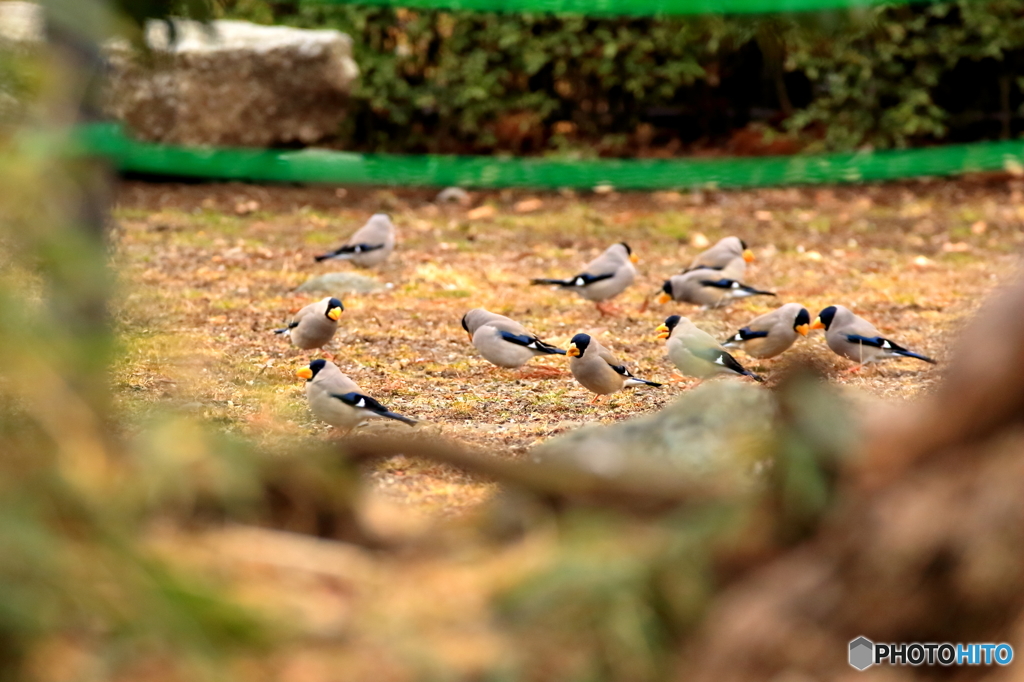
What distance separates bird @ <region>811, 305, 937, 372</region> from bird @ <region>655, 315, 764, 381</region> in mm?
462

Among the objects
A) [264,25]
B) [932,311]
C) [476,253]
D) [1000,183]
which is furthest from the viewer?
[264,25]

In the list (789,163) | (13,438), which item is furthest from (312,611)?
(789,163)

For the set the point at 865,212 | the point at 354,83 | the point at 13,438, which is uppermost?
the point at 13,438

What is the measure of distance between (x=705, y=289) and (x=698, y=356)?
1.49 metres

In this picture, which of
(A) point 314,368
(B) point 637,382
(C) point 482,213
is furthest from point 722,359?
(C) point 482,213

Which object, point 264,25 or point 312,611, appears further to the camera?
point 264,25

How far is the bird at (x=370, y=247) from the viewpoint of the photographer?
7543 millimetres

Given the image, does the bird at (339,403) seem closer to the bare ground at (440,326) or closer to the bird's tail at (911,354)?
the bare ground at (440,326)

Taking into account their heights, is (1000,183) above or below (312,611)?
below

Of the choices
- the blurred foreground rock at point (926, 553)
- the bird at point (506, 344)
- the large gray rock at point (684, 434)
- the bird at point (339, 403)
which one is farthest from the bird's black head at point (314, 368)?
the blurred foreground rock at point (926, 553)

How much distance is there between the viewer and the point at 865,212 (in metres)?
9.53

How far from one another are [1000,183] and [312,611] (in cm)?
939

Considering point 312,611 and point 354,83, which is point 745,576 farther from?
point 354,83

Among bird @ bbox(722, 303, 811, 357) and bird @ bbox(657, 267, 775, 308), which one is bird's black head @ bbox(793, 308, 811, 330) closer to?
bird @ bbox(722, 303, 811, 357)
